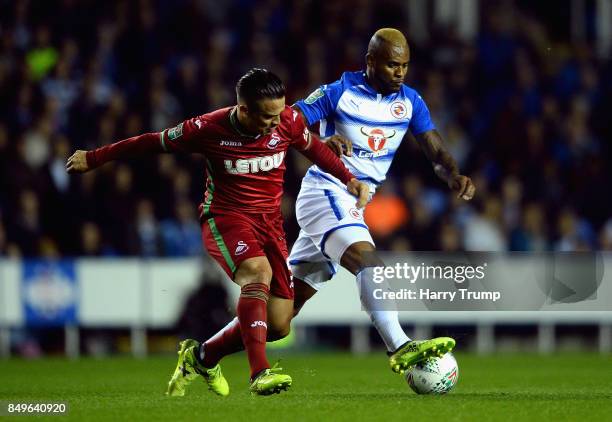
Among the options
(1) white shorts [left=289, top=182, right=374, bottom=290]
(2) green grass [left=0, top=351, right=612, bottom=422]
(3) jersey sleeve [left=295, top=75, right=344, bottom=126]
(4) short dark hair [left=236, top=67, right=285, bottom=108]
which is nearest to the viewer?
(2) green grass [left=0, top=351, right=612, bottom=422]

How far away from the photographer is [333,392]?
884 cm

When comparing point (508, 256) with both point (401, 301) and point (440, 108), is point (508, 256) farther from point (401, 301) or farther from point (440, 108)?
point (440, 108)

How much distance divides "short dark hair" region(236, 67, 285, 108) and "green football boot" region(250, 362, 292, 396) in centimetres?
149

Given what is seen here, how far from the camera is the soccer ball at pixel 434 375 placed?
8.20 meters

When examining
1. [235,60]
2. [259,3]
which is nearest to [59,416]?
[235,60]

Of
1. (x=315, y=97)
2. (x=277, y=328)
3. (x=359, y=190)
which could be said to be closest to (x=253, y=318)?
(x=277, y=328)

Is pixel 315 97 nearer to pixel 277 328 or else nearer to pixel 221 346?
pixel 277 328

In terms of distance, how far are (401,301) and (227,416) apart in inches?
272

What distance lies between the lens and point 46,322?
14.5 m

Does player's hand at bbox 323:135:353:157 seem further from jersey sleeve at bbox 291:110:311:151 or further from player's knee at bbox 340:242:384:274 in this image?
player's knee at bbox 340:242:384:274

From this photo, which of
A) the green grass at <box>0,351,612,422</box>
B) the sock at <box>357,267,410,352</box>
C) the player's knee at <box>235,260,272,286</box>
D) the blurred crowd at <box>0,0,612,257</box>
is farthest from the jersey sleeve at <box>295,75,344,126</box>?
the blurred crowd at <box>0,0,612,257</box>

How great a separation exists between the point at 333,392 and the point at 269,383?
133 centimetres

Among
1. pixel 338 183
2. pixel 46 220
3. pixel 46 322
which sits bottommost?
pixel 46 322

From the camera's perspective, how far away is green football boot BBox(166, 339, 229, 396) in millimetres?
8445
